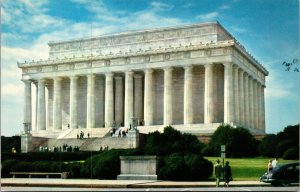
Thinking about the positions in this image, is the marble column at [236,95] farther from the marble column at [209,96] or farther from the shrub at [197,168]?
the shrub at [197,168]

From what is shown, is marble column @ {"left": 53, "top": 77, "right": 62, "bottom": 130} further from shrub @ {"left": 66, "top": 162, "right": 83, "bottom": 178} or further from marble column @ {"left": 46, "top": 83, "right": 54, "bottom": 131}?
shrub @ {"left": 66, "top": 162, "right": 83, "bottom": 178}

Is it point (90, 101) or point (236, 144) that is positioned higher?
point (90, 101)

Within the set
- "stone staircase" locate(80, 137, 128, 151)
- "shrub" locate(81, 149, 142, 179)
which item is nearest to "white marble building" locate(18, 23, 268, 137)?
"stone staircase" locate(80, 137, 128, 151)

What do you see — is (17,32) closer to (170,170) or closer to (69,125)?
(170,170)

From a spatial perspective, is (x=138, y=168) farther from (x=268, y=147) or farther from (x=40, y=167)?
(x=268, y=147)

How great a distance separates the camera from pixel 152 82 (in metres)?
70.3

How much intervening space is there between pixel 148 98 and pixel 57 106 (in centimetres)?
1271

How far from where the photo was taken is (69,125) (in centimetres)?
7325

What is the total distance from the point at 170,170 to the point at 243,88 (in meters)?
42.3

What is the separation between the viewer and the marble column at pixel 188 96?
67125mm

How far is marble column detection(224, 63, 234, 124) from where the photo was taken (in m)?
65.1

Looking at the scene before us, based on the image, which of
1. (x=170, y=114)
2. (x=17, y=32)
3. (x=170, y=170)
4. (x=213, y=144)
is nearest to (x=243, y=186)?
(x=170, y=170)

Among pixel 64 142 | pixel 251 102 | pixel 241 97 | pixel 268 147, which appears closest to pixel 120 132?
pixel 64 142

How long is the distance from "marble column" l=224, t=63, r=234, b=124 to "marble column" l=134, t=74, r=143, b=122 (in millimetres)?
11004
